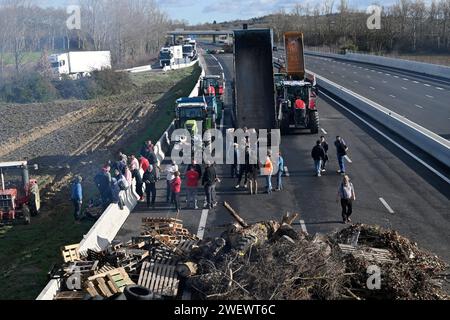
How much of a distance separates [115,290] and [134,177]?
8645 millimetres

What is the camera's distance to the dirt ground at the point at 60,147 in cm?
1714

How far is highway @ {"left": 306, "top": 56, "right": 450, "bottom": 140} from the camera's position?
3528 cm

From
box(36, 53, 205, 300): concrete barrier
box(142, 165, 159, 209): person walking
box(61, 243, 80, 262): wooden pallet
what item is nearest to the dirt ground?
box(61, 243, 80, 262): wooden pallet

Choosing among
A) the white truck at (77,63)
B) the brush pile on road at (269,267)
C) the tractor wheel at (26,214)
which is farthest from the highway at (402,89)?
the white truck at (77,63)

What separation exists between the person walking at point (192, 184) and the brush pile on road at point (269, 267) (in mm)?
4646

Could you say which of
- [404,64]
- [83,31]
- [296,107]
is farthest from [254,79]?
[83,31]

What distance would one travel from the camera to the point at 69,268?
13.2 m

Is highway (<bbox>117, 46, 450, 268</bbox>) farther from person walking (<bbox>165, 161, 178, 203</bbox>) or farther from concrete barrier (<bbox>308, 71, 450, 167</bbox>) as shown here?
concrete barrier (<bbox>308, 71, 450, 167</bbox>)

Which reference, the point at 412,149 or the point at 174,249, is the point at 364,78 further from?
the point at 174,249

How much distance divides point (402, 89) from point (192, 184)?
110 feet

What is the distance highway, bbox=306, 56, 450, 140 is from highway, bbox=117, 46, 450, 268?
7400 millimetres

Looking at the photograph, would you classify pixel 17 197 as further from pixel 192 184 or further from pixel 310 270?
pixel 310 270

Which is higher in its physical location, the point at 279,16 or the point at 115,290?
the point at 279,16
